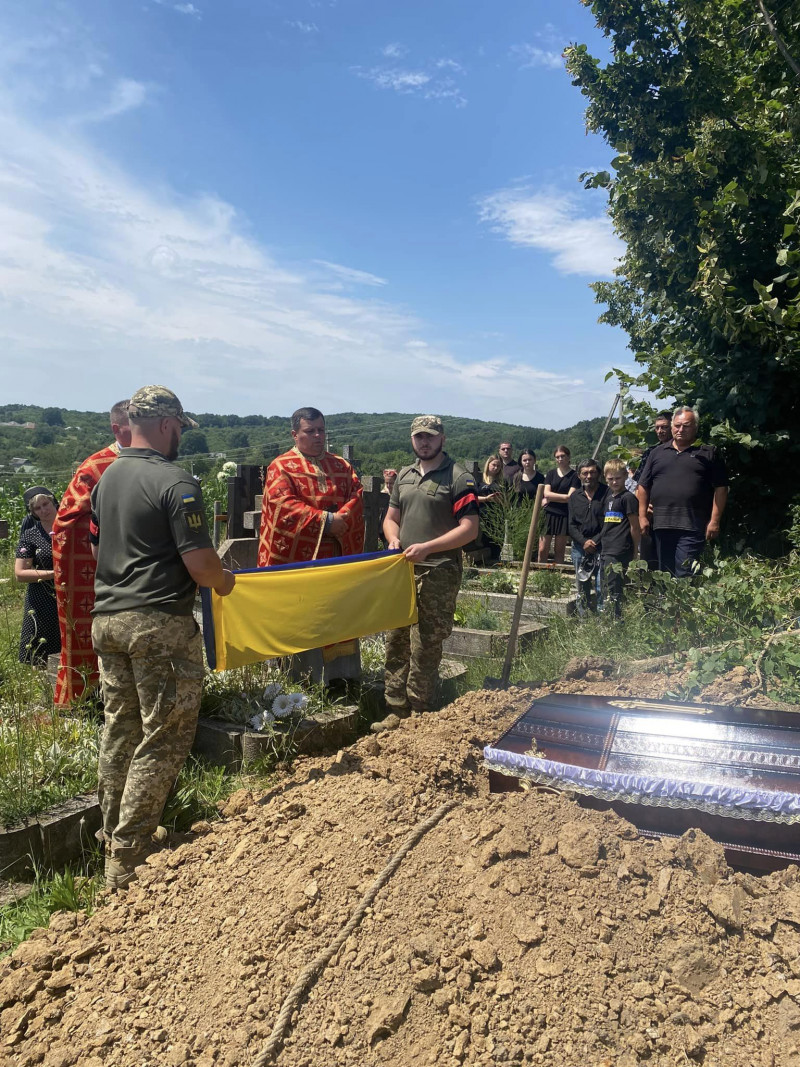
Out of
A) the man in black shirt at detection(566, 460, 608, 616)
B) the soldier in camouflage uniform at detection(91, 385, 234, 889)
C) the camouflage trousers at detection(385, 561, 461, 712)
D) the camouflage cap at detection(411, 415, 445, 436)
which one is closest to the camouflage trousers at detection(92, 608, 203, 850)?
the soldier in camouflage uniform at detection(91, 385, 234, 889)

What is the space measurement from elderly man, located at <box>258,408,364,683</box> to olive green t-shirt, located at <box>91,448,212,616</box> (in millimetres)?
1873

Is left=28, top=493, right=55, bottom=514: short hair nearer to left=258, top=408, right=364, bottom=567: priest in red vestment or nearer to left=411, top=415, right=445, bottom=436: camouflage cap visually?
left=258, top=408, right=364, bottom=567: priest in red vestment

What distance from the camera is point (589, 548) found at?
768 centimetres

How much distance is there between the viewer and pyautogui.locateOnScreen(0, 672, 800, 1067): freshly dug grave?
2.11 metres

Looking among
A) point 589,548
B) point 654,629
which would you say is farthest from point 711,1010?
point 589,548

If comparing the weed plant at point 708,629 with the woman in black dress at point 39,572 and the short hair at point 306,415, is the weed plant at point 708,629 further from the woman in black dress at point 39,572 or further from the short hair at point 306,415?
the woman in black dress at point 39,572

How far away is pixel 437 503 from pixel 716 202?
413 cm

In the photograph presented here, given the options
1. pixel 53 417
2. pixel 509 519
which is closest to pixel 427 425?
pixel 509 519

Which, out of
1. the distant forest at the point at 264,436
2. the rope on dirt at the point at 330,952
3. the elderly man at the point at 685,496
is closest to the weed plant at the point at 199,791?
the rope on dirt at the point at 330,952

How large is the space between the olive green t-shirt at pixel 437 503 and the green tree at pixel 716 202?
3.42m

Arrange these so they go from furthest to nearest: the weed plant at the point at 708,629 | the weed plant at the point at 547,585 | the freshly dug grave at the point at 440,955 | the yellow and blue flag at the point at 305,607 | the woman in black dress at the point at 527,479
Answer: the woman in black dress at the point at 527,479 < the weed plant at the point at 547,585 < the weed plant at the point at 708,629 < the yellow and blue flag at the point at 305,607 < the freshly dug grave at the point at 440,955

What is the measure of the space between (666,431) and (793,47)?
4477 mm

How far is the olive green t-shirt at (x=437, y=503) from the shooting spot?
4973 mm

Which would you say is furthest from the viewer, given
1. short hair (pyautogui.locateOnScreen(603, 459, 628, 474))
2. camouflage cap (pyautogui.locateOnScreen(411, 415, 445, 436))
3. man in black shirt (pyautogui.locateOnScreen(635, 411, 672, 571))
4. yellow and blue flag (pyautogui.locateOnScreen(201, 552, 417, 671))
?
short hair (pyautogui.locateOnScreen(603, 459, 628, 474))
